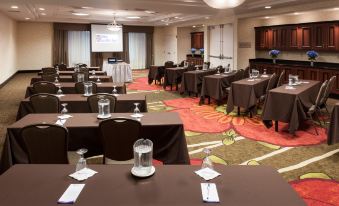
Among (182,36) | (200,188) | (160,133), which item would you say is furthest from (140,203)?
(182,36)

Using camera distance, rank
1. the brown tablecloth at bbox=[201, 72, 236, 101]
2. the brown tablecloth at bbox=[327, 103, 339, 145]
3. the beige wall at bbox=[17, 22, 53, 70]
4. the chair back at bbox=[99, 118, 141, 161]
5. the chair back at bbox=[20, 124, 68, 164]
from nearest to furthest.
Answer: the chair back at bbox=[20, 124, 68, 164], the chair back at bbox=[99, 118, 141, 161], the brown tablecloth at bbox=[327, 103, 339, 145], the brown tablecloth at bbox=[201, 72, 236, 101], the beige wall at bbox=[17, 22, 53, 70]

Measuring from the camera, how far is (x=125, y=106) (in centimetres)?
535

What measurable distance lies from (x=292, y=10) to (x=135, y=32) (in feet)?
37.6

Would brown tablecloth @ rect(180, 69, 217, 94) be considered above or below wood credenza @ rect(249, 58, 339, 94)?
below

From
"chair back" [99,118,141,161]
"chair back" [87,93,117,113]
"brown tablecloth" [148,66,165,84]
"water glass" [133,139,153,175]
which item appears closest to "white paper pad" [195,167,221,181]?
"water glass" [133,139,153,175]

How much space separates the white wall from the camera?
19016 millimetres

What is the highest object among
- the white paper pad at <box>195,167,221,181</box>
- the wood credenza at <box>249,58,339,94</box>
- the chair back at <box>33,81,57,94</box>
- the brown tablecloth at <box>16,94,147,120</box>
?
the wood credenza at <box>249,58,339,94</box>

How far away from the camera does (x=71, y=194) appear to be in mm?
1810

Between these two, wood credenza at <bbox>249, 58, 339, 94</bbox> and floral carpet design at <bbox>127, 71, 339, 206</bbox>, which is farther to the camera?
wood credenza at <bbox>249, 58, 339, 94</bbox>

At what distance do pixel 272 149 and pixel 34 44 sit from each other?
15.9 m

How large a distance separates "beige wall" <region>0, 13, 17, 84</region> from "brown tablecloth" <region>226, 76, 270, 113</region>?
9262 millimetres

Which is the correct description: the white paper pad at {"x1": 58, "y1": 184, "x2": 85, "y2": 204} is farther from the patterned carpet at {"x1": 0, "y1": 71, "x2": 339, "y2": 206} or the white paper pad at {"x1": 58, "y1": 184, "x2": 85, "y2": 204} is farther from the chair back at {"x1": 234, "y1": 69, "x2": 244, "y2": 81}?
the chair back at {"x1": 234, "y1": 69, "x2": 244, "y2": 81}

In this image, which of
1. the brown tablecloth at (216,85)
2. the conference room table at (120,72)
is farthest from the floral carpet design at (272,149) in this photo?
the conference room table at (120,72)

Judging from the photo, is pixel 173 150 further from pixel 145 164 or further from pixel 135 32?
pixel 135 32
